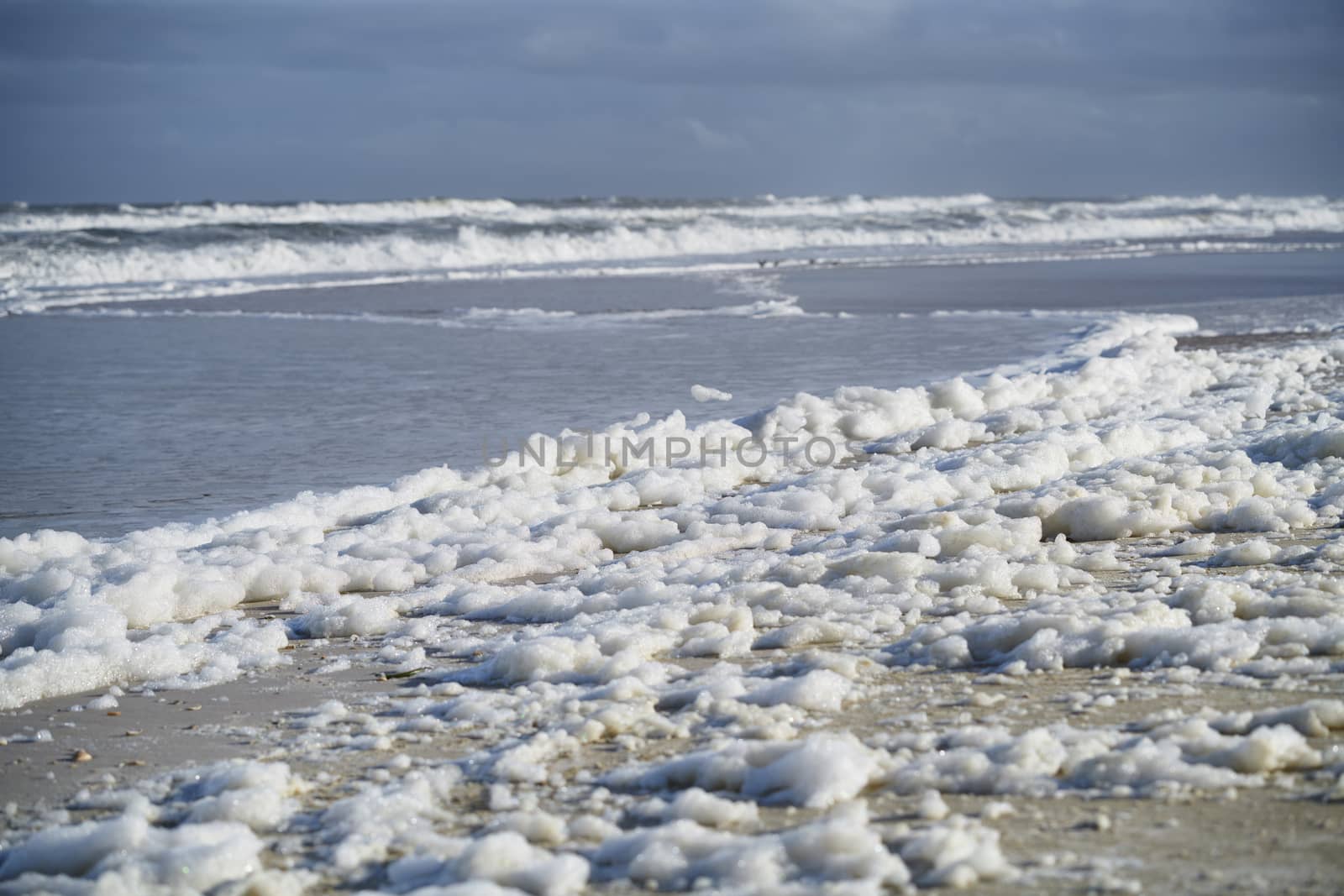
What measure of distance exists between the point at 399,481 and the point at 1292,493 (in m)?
4.16

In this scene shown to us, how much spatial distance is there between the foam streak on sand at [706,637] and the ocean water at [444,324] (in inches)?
56.2

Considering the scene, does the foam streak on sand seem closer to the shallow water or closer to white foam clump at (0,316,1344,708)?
white foam clump at (0,316,1344,708)

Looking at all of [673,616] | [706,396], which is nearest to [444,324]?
[706,396]

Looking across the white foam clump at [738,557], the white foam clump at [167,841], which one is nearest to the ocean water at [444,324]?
the white foam clump at [738,557]

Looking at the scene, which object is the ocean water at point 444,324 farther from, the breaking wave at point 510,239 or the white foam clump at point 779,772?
the white foam clump at point 779,772

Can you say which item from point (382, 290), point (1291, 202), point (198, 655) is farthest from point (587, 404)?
point (1291, 202)

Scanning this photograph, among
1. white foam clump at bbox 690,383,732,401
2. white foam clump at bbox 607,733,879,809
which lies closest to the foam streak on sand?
white foam clump at bbox 607,733,879,809

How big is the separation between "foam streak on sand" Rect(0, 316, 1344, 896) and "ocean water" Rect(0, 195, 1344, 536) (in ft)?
4.69

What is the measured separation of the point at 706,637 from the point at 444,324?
505 inches

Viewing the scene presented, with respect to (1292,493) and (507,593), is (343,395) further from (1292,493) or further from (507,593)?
(1292,493)

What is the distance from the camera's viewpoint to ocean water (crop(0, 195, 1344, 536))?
8406 mm

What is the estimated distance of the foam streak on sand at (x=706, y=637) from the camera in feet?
9.52

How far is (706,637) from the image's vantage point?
14.2ft

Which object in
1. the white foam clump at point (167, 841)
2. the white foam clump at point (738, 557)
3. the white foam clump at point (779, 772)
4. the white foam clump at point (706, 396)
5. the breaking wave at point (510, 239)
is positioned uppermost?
the breaking wave at point (510, 239)
